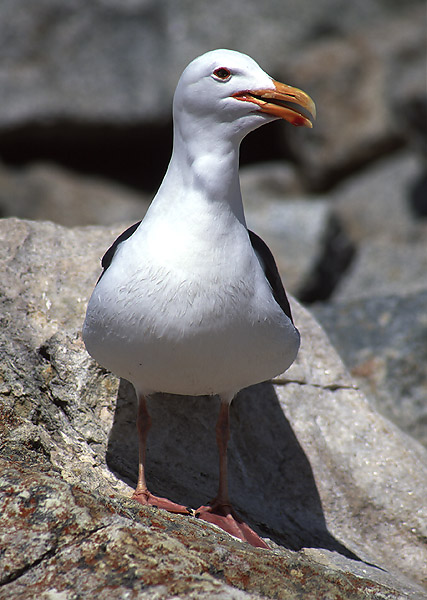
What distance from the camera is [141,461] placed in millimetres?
4973

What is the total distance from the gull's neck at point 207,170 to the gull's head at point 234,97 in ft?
0.13

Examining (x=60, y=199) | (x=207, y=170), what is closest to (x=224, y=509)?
(x=207, y=170)

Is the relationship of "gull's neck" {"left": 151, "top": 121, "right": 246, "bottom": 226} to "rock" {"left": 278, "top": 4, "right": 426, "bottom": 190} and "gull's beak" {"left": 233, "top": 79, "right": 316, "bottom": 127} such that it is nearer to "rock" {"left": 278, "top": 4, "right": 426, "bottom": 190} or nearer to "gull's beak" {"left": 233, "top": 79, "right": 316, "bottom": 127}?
"gull's beak" {"left": 233, "top": 79, "right": 316, "bottom": 127}

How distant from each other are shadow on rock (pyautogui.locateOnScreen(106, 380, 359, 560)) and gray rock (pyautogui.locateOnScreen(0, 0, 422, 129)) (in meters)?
10.6

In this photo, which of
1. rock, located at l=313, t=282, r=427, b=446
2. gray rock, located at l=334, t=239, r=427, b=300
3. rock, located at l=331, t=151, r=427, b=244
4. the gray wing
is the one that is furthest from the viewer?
rock, located at l=331, t=151, r=427, b=244

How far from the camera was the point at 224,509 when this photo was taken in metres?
4.99

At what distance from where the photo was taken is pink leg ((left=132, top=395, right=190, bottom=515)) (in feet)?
15.5

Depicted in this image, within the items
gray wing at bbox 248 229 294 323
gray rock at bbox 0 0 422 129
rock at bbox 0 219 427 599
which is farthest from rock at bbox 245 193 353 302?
gray wing at bbox 248 229 294 323

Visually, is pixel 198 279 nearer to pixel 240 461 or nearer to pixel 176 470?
pixel 176 470

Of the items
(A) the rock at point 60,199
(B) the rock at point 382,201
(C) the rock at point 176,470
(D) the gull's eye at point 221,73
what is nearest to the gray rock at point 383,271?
(B) the rock at point 382,201

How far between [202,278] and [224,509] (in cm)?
148

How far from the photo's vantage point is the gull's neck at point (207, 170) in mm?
4770

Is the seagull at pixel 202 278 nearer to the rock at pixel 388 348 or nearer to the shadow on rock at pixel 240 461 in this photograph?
the shadow on rock at pixel 240 461

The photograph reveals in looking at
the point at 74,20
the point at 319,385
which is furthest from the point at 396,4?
the point at 319,385
